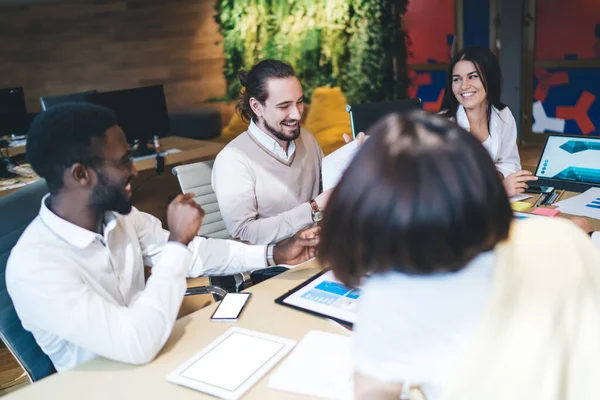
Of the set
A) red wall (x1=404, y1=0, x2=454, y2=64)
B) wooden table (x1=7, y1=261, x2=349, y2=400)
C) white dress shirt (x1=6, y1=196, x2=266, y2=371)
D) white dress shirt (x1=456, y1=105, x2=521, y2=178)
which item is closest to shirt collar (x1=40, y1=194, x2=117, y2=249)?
white dress shirt (x1=6, y1=196, x2=266, y2=371)

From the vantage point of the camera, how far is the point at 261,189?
7.43ft

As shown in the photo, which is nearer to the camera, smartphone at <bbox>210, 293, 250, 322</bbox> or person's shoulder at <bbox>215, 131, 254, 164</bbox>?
smartphone at <bbox>210, 293, 250, 322</bbox>

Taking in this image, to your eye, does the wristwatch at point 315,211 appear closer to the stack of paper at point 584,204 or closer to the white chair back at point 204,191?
the white chair back at point 204,191

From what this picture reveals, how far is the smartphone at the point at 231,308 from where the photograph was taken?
4.76 ft

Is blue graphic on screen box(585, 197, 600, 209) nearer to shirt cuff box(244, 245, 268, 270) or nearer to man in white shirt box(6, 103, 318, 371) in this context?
shirt cuff box(244, 245, 268, 270)

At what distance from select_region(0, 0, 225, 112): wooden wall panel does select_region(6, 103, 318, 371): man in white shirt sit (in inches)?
256

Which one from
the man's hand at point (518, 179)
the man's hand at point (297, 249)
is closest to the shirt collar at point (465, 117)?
the man's hand at point (518, 179)

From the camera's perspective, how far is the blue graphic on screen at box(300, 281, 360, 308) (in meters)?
1.48

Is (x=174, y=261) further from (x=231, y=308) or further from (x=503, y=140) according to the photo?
(x=503, y=140)

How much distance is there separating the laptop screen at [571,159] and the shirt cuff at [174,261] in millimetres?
1802

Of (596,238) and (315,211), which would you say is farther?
(315,211)

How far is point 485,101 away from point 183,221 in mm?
2124

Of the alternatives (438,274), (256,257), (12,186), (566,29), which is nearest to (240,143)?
(256,257)

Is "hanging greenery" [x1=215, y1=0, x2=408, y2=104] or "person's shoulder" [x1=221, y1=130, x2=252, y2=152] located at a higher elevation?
"hanging greenery" [x1=215, y1=0, x2=408, y2=104]
